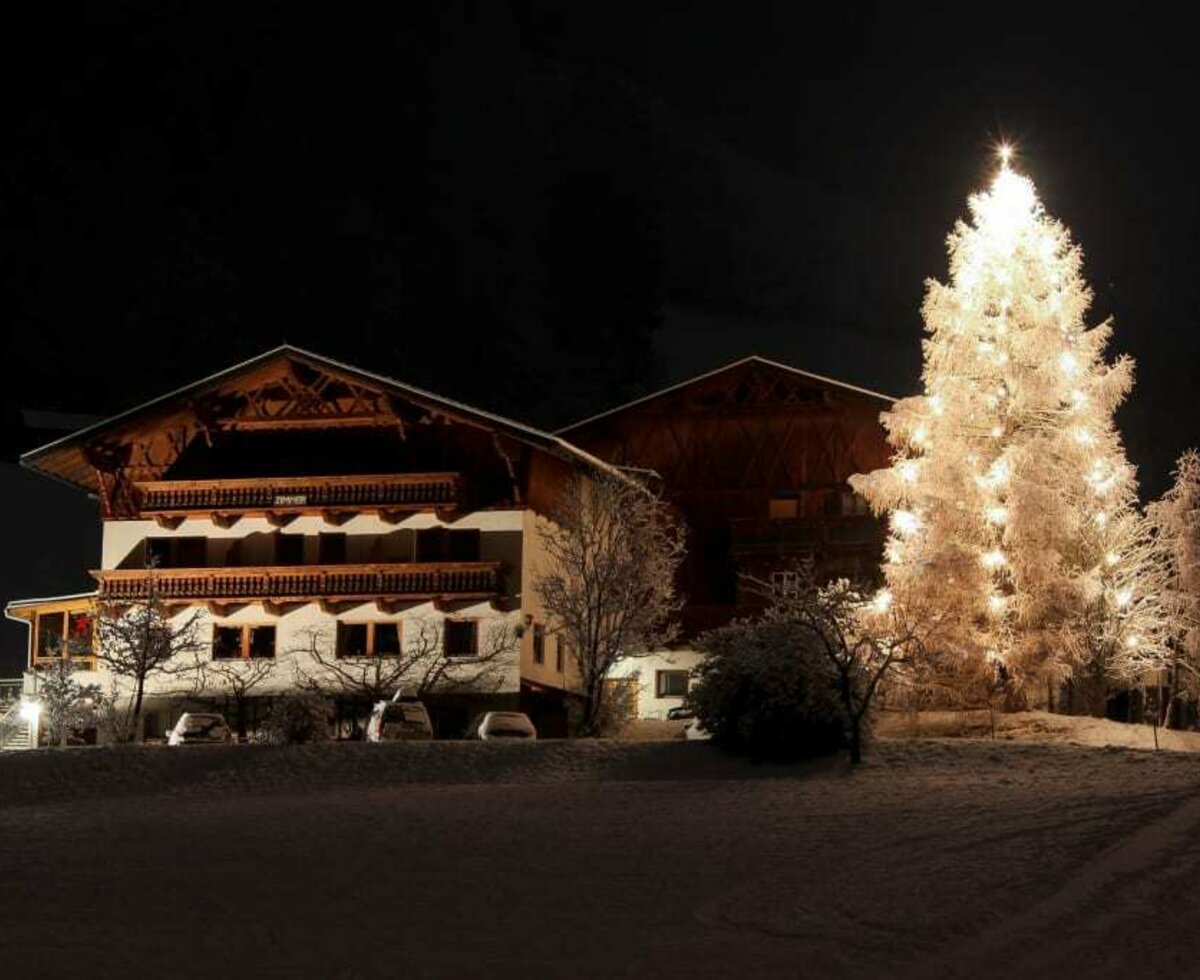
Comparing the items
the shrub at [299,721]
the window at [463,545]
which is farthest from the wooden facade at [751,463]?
the shrub at [299,721]

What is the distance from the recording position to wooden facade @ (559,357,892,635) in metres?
64.8

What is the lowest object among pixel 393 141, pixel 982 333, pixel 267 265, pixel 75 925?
pixel 75 925

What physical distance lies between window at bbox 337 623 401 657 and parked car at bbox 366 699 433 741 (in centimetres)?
846

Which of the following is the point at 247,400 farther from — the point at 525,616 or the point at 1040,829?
the point at 1040,829

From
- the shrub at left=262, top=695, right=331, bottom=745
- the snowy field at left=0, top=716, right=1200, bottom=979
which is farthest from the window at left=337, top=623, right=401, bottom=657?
the snowy field at left=0, top=716, right=1200, bottom=979

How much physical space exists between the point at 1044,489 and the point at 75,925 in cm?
2795

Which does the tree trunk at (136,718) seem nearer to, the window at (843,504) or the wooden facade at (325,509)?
the wooden facade at (325,509)

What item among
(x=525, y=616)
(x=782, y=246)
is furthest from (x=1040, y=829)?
(x=782, y=246)

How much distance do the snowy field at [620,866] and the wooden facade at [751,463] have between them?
2808cm

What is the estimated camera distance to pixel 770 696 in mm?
36656

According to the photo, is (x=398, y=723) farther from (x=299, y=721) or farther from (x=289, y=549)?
(x=289, y=549)

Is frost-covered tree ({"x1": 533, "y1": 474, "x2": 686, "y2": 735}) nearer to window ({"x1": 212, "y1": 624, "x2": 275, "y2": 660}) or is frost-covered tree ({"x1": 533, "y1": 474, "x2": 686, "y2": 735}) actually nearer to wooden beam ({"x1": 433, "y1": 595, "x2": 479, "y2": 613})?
wooden beam ({"x1": 433, "y1": 595, "x2": 479, "y2": 613})

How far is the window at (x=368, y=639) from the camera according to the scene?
56625 mm

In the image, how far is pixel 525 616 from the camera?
185 feet
